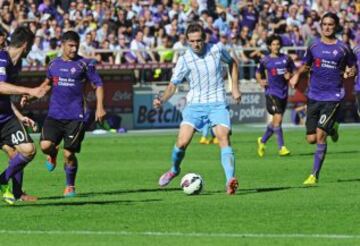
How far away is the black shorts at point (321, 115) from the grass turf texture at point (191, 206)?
853 mm

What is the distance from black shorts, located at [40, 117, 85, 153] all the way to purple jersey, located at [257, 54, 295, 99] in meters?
9.38

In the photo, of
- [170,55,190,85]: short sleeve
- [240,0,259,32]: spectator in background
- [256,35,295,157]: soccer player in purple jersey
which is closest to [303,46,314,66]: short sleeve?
[170,55,190,85]: short sleeve

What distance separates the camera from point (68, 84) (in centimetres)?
1725

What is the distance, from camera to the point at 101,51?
3600cm

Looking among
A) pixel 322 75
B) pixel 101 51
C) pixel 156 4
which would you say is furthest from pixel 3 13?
pixel 322 75

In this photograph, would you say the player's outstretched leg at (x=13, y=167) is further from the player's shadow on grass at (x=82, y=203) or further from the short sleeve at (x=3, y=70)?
the short sleeve at (x=3, y=70)

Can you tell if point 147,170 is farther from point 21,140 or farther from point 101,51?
point 101,51

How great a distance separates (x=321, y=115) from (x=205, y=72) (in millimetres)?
2508

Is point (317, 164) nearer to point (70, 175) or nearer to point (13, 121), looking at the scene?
point (70, 175)

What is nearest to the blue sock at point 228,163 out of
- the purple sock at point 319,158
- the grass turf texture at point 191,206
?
the grass turf texture at point 191,206

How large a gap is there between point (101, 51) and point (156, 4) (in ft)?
14.6

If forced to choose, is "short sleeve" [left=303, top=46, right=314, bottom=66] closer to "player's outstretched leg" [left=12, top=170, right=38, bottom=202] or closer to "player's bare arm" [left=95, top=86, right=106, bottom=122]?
"player's bare arm" [left=95, top=86, right=106, bottom=122]

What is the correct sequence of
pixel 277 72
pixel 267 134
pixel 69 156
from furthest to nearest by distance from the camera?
pixel 277 72 < pixel 267 134 < pixel 69 156

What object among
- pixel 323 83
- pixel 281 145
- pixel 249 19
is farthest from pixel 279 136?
pixel 249 19
